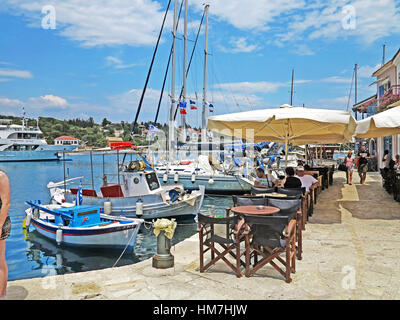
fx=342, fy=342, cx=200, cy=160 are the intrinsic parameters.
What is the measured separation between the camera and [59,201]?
49.3 feet

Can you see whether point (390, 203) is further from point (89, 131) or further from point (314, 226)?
point (89, 131)

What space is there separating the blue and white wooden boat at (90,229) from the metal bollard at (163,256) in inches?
185

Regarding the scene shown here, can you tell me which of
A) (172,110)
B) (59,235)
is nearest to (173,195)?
(59,235)

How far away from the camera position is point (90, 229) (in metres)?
9.95

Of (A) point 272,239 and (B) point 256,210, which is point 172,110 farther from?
(A) point 272,239

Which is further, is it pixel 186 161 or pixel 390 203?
pixel 186 161

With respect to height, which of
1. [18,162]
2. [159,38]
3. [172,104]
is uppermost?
[159,38]

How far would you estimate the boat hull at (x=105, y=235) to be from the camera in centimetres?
988

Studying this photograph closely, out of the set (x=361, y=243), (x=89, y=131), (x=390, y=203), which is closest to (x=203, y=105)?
(x=390, y=203)

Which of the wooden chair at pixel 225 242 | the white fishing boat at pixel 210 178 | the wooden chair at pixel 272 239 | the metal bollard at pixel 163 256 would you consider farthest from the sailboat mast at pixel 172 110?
the wooden chair at pixel 272 239

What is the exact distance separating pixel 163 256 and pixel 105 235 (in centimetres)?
547

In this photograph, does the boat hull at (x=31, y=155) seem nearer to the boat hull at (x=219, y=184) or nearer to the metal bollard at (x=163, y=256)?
the boat hull at (x=219, y=184)
